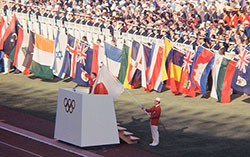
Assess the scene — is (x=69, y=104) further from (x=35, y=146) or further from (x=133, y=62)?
(x=133, y=62)

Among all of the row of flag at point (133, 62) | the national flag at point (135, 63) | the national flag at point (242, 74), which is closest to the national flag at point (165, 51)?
the row of flag at point (133, 62)

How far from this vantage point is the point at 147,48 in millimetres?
24547

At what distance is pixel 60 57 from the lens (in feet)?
88.4

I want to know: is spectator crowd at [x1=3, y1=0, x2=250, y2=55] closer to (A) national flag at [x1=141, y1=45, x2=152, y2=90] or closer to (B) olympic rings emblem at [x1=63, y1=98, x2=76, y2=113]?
(A) national flag at [x1=141, y1=45, x2=152, y2=90]

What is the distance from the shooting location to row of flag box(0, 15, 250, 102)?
2197 cm

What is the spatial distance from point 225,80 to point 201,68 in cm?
114

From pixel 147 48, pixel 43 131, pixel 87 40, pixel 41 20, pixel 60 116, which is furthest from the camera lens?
pixel 41 20

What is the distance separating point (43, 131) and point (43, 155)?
2.85 meters

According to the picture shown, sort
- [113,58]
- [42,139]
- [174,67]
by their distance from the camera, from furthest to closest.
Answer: [113,58] → [174,67] → [42,139]

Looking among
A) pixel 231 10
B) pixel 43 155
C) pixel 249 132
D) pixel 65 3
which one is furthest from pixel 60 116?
pixel 65 3

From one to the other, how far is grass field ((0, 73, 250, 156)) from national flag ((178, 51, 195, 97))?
294 millimetres

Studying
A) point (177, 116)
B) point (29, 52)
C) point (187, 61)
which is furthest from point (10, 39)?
point (177, 116)

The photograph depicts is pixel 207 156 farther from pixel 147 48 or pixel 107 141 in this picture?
pixel 147 48

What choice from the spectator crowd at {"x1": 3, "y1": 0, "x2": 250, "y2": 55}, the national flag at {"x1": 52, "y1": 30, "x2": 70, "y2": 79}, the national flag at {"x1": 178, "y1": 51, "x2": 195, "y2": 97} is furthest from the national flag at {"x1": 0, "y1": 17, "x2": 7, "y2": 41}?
the national flag at {"x1": 178, "y1": 51, "x2": 195, "y2": 97}
